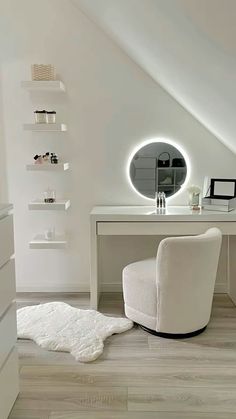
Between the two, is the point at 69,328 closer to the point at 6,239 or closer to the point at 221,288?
the point at 6,239

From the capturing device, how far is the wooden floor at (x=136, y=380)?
1.93 metres

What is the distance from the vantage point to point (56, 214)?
358cm

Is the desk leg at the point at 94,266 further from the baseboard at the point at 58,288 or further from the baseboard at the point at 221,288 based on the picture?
the baseboard at the point at 221,288

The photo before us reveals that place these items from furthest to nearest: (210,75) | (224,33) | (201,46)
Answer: (210,75) → (201,46) → (224,33)

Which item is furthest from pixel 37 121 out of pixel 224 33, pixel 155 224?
pixel 224 33

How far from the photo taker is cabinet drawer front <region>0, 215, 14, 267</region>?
1.72 meters

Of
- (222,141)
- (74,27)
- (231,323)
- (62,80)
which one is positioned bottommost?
(231,323)

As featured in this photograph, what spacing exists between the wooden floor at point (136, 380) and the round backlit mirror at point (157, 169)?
1316 mm

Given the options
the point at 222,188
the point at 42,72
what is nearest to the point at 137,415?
the point at 222,188

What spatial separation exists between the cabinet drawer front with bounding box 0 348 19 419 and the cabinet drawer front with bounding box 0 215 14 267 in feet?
1.60

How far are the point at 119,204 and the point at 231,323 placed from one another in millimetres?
1387

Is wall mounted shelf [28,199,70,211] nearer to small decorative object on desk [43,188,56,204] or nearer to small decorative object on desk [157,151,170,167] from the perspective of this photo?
small decorative object on desk [43,188,56,204]

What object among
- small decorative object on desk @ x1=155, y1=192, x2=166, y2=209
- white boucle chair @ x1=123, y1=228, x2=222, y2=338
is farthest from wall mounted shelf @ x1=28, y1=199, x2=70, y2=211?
white boucle chair @ x1=123, y1=228, x2=222, y2=338

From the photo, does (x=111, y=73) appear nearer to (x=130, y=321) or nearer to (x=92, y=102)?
(x=92, y=102)
